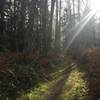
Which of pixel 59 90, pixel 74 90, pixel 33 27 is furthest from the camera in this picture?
pixel 33 27

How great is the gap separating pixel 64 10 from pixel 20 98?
46.4 metres

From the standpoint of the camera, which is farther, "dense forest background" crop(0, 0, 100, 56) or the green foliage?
"dense forest background" crop(0, 0, 100, 56)

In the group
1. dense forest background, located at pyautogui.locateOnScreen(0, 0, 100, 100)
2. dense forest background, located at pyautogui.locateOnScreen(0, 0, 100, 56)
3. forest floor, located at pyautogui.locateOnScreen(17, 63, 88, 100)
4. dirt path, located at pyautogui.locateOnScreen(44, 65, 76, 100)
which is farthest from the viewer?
dense forest background, located at pyautogui.locateOnScreen(0, 0, 100, 56)

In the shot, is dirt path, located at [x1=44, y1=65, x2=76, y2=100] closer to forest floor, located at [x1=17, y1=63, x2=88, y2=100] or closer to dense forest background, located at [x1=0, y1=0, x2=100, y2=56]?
forest floor, located at [x1=17, y1=63, x2=88, y2=100]

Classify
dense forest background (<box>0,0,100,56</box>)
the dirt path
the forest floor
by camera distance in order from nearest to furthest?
the forest floor → the dirt path → dense forest background (<box>0,0,100,56</box>)

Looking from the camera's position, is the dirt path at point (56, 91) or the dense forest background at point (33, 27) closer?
the dirt path at point (56, 91)

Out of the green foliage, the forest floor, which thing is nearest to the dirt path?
the forest floor

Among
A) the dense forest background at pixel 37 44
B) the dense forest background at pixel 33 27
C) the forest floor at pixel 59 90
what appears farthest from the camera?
the dense forest background at pixel 33 27

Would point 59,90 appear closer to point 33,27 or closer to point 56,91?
point 56,91

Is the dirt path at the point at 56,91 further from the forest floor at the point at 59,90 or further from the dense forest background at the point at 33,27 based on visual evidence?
the dense forest background at the point at 33,27

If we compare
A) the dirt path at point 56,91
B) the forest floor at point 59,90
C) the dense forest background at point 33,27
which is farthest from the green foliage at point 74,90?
the dense forest background at point 33,27

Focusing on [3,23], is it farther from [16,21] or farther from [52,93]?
[52,93]

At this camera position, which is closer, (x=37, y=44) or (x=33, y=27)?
(x=37, y=44)

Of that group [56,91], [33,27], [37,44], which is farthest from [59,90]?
[33,27]
